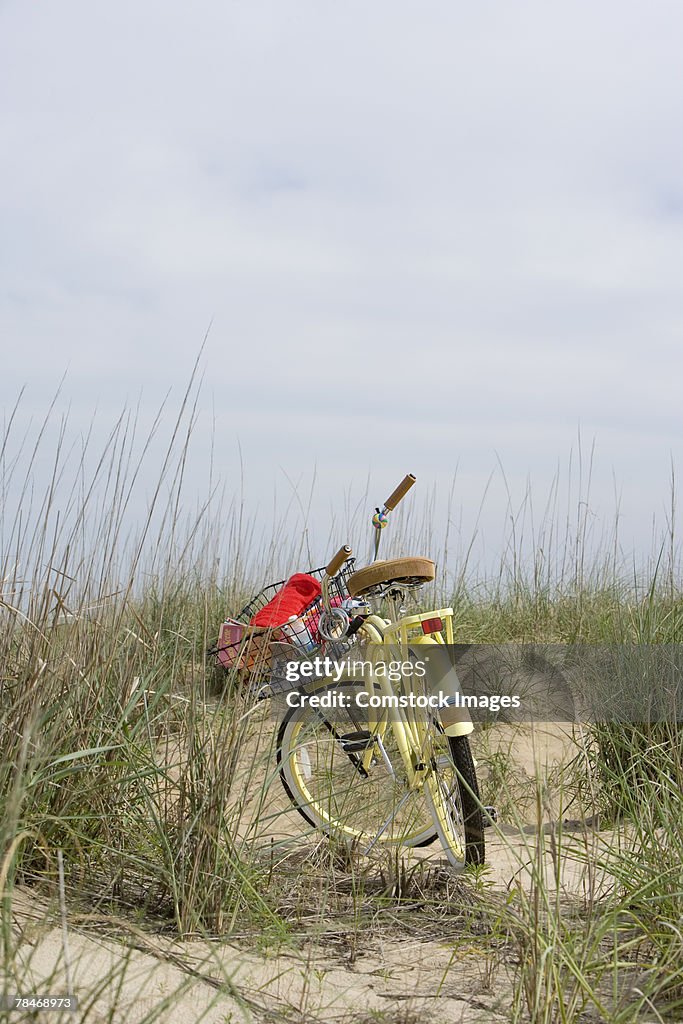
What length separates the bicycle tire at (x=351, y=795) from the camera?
105 inches

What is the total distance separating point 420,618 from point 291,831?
1.10 m

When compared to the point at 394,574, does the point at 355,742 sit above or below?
below

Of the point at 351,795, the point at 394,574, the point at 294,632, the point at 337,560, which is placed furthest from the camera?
the point at 294,632

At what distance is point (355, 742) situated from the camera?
2770 mm

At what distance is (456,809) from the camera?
8.88 feet

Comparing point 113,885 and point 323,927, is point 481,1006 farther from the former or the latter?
point 113,885

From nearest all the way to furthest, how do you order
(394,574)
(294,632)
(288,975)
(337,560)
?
(288,975)
(394,574)
(337,560)
(294,632)

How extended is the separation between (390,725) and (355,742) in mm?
115

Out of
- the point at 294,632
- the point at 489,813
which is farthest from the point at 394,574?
the point at 489,813

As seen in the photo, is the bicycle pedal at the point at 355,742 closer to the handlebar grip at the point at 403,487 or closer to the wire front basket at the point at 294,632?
the wire front basket at the point at 294,632

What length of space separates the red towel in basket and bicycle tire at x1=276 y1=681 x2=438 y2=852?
47 cm

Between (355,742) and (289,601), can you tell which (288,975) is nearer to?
(355,742)

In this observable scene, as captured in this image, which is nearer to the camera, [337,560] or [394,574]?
[394,574]

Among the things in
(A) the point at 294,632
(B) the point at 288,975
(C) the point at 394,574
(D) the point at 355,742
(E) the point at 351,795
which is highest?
(C) the point at 394,574
